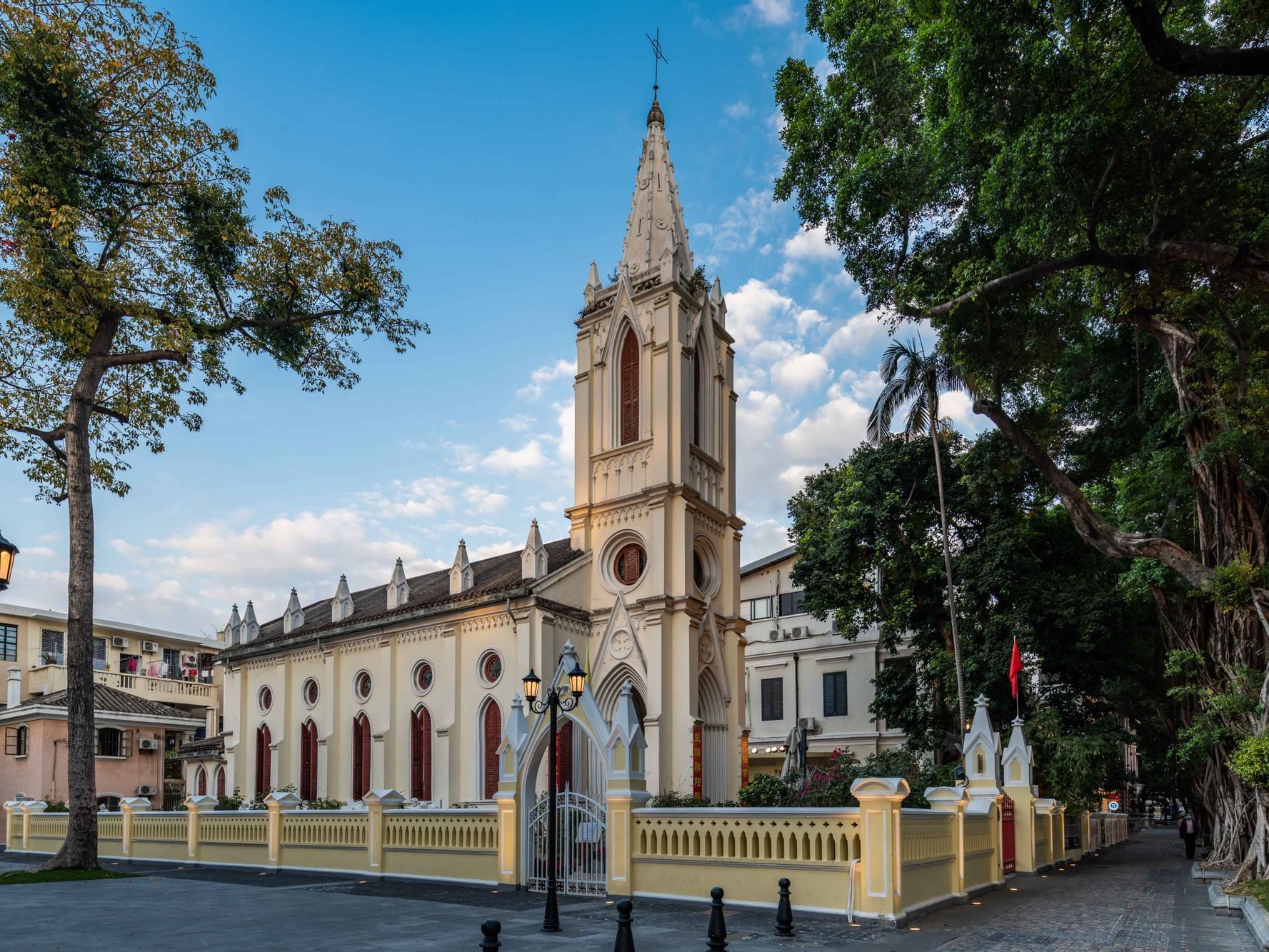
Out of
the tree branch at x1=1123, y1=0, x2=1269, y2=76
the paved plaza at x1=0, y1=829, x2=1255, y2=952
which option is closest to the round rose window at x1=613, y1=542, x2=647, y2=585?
the paved plaza at x1=0, y1=829, x2=1255, y2=952

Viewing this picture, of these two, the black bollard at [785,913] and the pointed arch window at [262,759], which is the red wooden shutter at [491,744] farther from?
the black bollard at [785,913]

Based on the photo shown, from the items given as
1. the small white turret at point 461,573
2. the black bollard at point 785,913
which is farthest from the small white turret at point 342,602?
the black bollard at point 785,913

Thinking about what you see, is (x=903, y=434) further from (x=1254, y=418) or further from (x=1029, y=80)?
(x=1029, y=80)

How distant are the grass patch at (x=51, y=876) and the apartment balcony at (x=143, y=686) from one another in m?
23.8

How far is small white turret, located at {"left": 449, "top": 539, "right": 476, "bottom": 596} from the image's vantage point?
3031cm

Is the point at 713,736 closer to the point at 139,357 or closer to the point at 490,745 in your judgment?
the point at 490,745

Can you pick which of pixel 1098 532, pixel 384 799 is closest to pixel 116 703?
pixel 384 799

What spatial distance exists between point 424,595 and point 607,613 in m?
8.24

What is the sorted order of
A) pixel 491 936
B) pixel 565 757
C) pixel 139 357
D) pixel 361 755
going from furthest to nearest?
1. pixel 361 755
2. pixel 565 757
3. pixel 139 357
4. pixel 491 936

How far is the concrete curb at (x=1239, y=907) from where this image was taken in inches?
448

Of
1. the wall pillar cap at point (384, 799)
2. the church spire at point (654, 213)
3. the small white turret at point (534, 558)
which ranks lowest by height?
the wall pillar cap at point (384, 799)

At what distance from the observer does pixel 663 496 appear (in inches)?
1096

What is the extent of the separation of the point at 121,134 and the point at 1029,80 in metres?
18.4

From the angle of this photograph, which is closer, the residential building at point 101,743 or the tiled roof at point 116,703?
the residential building at point 101,743
